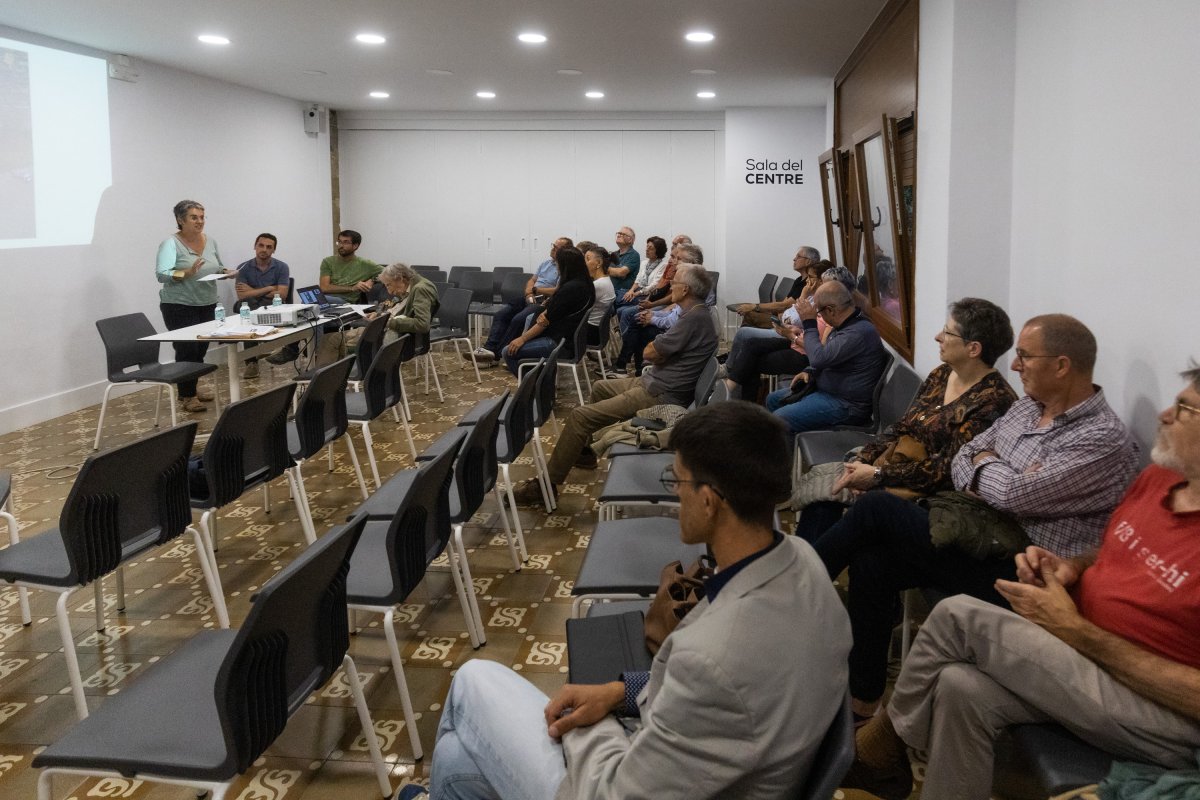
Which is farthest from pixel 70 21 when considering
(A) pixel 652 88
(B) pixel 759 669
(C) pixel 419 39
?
(B) pixel 759 669

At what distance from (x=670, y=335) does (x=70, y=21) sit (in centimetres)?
525

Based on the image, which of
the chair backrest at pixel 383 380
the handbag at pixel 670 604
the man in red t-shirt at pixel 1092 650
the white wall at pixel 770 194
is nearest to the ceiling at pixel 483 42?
the white wall at pixel 770 194

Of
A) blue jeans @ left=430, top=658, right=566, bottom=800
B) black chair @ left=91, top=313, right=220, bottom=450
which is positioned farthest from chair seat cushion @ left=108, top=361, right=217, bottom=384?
blue jeans @ left=430, top=658, right=566, bottom=800

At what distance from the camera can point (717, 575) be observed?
1.73 m

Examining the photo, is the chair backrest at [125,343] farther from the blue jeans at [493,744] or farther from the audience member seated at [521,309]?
the blue jeans at [493,744]

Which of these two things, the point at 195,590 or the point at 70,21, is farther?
the point at 70,21

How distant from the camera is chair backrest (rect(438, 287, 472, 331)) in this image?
912cm

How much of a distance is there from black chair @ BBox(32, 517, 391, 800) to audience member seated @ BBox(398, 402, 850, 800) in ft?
1.41

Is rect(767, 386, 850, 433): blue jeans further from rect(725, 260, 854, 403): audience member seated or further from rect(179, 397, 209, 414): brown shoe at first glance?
rect(179, 397, 209, 414): brown shoe

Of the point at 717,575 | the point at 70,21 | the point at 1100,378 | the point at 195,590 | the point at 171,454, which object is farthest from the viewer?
the point at 70,21

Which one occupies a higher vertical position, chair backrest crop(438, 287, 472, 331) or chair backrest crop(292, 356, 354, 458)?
chair backrest crop(438, 287, 472, 331)

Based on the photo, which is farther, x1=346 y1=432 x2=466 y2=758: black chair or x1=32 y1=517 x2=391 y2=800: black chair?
x1=346 y1=432 x2=466 y2=758: black chair

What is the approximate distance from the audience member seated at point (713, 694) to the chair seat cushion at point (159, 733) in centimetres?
50

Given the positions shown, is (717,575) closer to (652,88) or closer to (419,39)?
(419,39)
